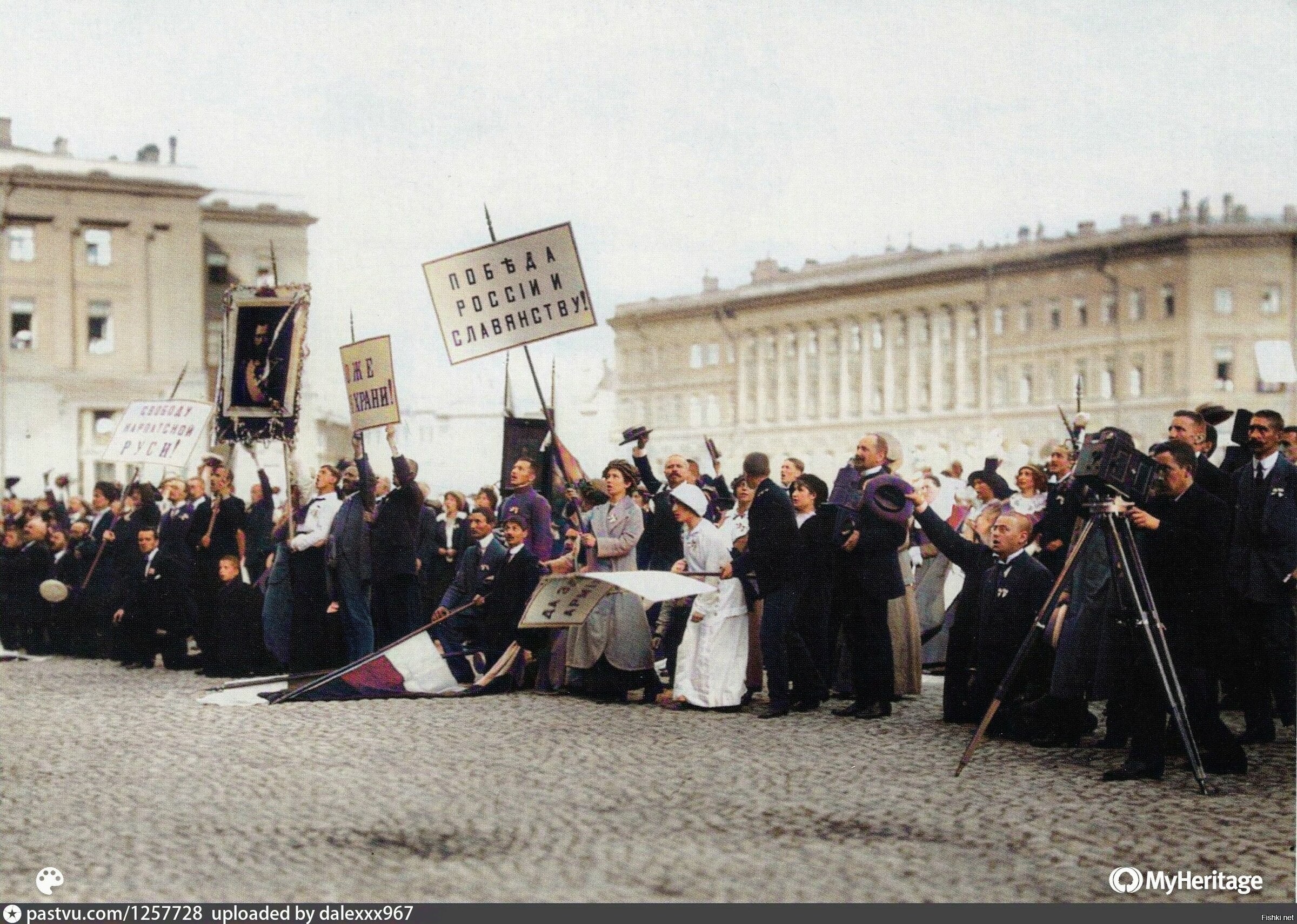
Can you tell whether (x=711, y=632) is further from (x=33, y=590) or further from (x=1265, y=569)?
(x=33, y=590)

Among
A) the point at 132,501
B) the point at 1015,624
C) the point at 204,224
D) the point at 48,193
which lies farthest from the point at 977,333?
the point at 1015,624

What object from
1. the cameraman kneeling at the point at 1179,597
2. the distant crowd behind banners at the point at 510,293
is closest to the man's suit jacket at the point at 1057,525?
the cameraman kneeling at the point at 1179,597

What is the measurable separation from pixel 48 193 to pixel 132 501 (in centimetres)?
4692

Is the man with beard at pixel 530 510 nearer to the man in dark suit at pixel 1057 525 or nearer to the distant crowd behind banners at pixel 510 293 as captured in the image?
the distant crowd behind banners at pixel 510 293

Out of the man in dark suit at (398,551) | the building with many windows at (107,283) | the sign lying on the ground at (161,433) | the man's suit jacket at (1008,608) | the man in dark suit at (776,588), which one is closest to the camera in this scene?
the man's suit jacket at (1008,608)

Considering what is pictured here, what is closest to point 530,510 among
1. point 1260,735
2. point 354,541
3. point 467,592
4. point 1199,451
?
point 467,592

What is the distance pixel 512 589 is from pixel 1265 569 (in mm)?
5242

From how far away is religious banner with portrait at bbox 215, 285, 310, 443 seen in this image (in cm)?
1614

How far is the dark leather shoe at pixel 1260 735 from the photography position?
33.6 ft

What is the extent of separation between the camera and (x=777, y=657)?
38.0 ft

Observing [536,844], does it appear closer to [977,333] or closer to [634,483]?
[634,483]

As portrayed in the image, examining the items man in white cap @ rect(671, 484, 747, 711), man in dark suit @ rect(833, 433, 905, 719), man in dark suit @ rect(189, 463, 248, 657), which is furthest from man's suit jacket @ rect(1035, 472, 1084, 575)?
man in dark suit @ rect(189, 463, 248, 657)

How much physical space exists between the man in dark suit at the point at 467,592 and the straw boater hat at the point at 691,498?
155 cm

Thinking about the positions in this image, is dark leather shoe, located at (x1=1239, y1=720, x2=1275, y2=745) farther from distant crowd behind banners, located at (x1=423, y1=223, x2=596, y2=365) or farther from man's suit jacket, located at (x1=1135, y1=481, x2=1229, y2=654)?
distant crowd behind banners, located at (x1=423, y1=223, x2=596, y2=365)
